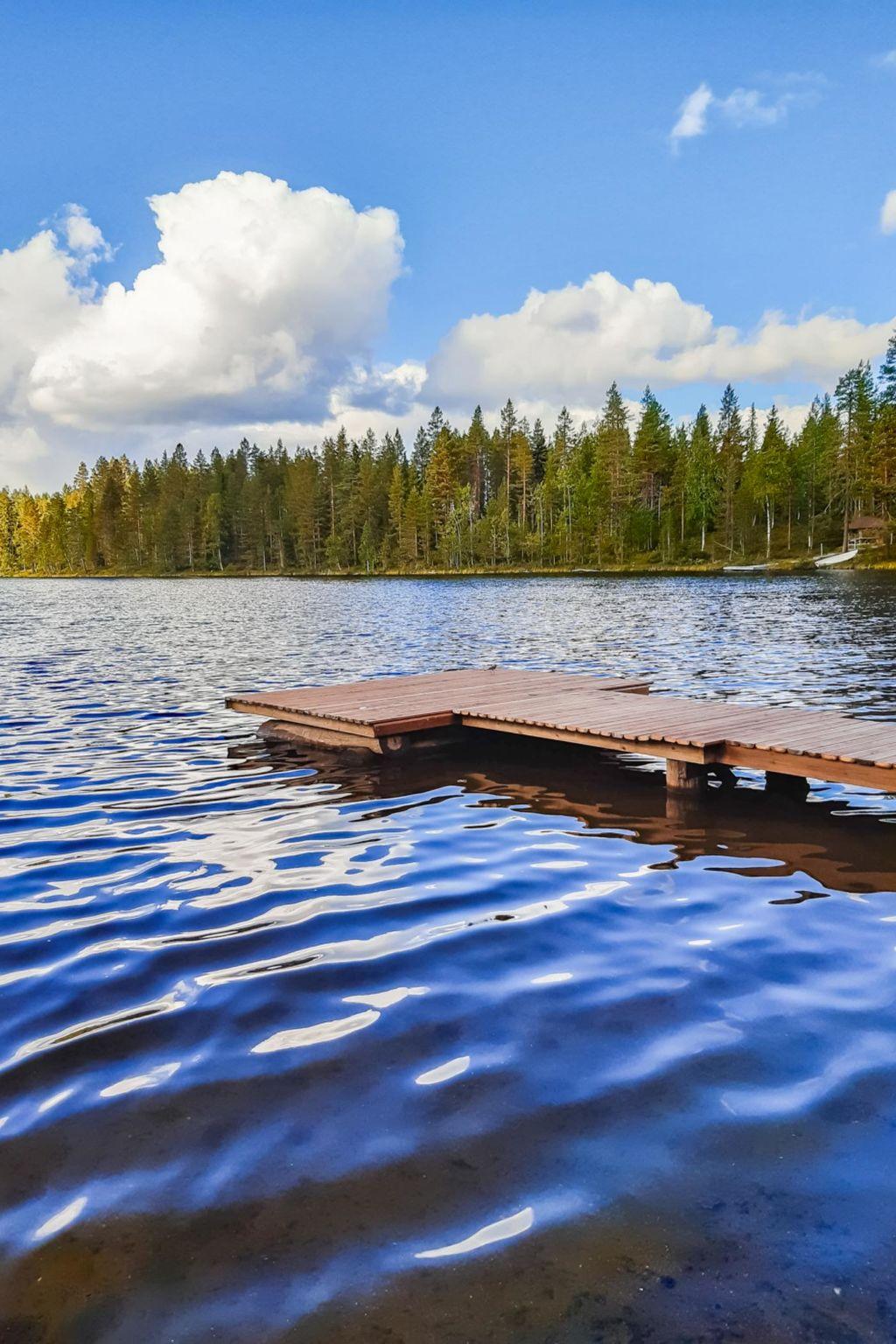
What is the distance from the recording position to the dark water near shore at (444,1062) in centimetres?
300

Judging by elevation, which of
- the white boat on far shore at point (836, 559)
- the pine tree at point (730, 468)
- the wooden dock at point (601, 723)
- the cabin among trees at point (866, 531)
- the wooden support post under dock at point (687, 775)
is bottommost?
the wooden support post under dock at point (687, 775)

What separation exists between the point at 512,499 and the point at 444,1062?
395ft

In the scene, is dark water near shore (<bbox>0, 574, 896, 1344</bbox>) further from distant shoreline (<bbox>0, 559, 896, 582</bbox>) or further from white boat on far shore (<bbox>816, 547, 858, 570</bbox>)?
white boat on far shore (<bbox>816, 547, 858, 570</bbox>)

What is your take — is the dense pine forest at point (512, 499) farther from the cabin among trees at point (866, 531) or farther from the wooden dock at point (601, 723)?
the wooden dock at point (601, 723)

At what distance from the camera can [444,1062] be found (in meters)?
4.50

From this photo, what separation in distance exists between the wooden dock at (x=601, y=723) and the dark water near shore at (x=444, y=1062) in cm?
63

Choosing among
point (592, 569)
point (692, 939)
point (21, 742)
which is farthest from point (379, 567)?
point (692, 939)

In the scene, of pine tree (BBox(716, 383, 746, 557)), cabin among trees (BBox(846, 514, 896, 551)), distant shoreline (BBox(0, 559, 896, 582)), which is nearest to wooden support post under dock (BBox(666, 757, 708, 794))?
distant shoreline (BBox(0, 559, 896, 582))

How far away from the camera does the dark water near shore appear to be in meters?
3.00

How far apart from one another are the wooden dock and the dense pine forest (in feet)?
256

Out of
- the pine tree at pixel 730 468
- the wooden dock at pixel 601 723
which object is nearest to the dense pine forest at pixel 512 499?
the pine tree at pixel 730 468

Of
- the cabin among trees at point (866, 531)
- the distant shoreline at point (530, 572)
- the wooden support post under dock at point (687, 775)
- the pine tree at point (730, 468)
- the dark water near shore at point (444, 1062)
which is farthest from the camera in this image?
the pine tree at point (730, 468)

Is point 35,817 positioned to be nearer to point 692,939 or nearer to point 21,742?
point 21,742

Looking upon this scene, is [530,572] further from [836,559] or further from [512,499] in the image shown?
[836,559]
